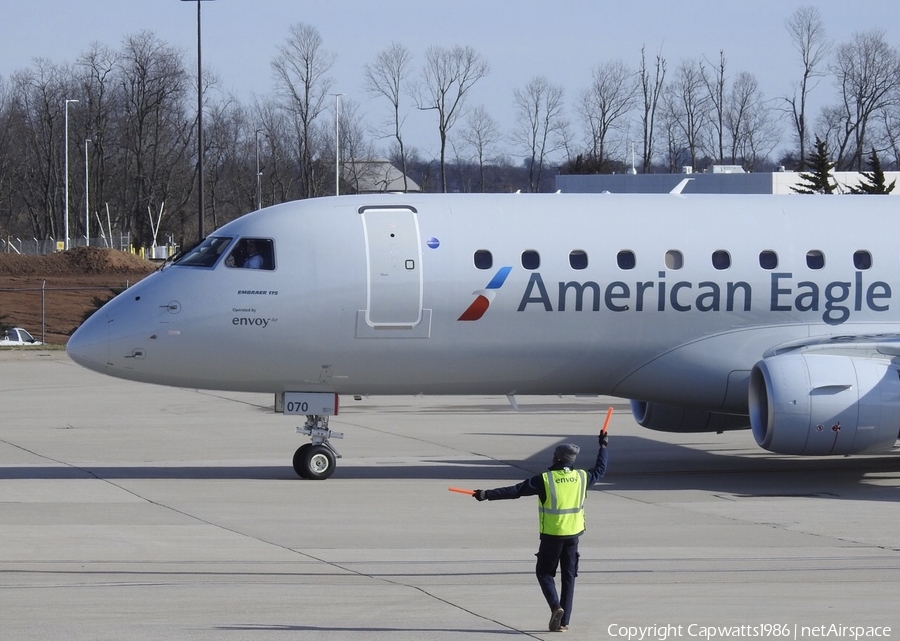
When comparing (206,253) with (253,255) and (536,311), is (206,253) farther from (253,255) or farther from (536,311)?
(536,311)

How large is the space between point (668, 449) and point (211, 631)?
12.8 m

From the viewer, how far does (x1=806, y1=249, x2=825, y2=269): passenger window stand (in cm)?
1725

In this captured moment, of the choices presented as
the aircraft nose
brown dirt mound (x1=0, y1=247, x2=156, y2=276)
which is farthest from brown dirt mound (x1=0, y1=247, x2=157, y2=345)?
the aircraft nose

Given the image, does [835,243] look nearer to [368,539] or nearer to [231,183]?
[368,539]

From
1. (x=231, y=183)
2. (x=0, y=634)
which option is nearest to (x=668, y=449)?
(x=0, y=634)

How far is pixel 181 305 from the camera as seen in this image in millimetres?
16094

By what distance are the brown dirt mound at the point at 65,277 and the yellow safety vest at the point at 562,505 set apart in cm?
4586

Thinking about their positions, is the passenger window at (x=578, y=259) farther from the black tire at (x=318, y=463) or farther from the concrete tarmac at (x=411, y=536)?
the black tire at (x=318, y=463)

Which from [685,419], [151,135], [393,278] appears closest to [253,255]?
[393,278]

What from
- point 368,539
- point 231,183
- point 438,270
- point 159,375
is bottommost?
point 368,539

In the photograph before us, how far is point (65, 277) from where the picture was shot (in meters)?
68.6

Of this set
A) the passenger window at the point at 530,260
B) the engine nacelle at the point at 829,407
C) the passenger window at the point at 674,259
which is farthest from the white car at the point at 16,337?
the engine nacelle at the point at 829,407

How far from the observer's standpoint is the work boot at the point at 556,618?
9.03m

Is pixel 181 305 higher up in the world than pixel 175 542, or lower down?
higher up
